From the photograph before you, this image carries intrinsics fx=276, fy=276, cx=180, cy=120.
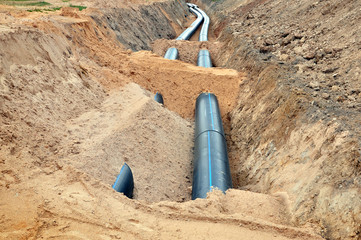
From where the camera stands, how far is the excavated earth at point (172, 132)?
15.3 feet

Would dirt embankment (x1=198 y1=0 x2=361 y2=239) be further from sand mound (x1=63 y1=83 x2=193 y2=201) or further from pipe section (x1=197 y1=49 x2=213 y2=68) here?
sand mound (x1=63 y1=83 x2=193 y2=201)

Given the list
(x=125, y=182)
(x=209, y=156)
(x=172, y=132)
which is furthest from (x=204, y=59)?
(x=125, y=182)

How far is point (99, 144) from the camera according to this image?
7.40m

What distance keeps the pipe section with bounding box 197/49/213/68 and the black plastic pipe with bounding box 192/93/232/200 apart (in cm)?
580

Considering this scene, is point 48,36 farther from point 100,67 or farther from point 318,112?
point 318,112

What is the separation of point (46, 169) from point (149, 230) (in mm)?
2613

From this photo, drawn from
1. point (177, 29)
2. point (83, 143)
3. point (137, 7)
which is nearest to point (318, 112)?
point (83, 143)

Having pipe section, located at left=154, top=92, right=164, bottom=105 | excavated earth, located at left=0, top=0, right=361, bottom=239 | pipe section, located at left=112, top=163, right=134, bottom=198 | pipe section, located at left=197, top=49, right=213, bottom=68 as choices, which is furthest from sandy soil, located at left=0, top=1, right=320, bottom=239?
pipe section, located at left=197, top=49, right=213, bottom=68

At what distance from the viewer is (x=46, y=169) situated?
5.54 m

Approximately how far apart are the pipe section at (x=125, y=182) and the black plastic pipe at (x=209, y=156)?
61.3 inches

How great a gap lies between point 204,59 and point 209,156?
10132 millimetres

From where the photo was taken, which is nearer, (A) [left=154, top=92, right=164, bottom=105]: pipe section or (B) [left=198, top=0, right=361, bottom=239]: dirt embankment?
(B) [left=198, top=0, right=361, bottom=239]: dirt embankment

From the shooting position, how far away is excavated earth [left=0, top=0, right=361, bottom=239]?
466 centimetres

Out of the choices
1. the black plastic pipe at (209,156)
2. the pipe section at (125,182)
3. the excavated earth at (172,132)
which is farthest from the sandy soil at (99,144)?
the black plastic pipe at (209,156)
